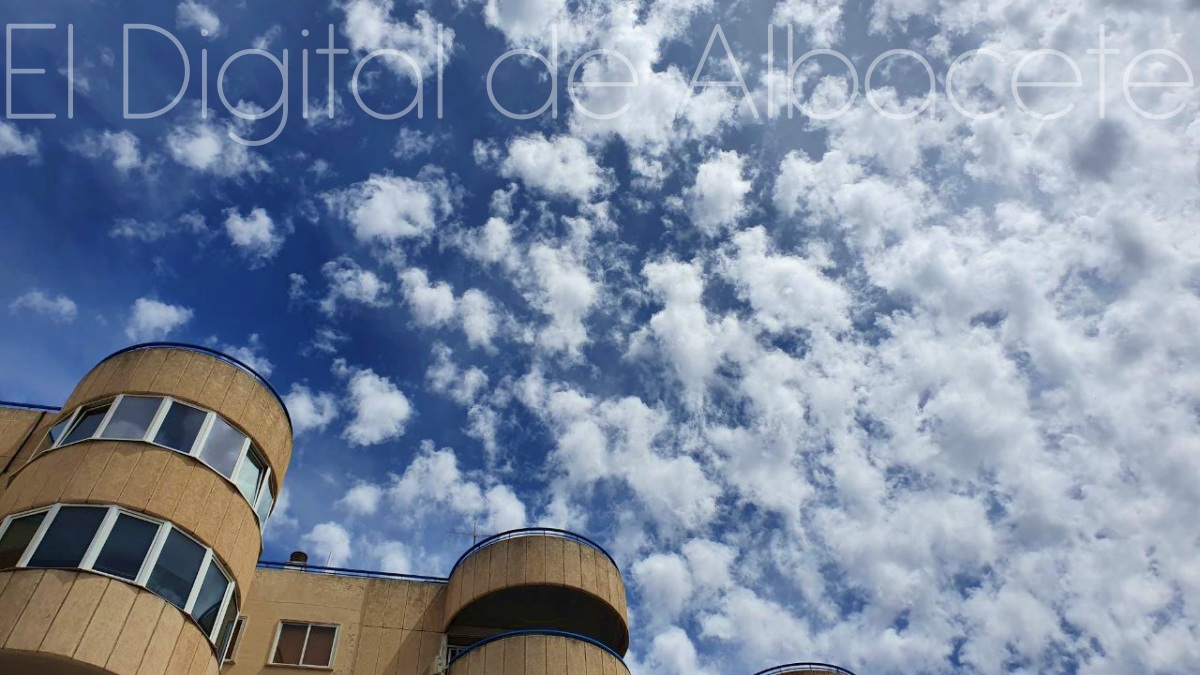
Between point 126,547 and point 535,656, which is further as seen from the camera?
point 535,656

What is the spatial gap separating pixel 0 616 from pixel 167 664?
282 cm

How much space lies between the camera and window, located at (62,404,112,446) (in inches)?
728

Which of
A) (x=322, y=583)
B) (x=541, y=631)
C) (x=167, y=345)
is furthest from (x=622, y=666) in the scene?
(x=167, y=345)

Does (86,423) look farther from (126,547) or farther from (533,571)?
(533,571)

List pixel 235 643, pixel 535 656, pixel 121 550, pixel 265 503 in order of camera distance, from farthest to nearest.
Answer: pixel 235 643 < pixel 265 503 < pixel 535 656 < pixel 121 550

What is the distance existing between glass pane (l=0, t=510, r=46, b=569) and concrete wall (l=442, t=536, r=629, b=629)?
1030 cm

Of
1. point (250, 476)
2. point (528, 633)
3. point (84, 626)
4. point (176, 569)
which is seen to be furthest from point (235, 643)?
point (528, 633)

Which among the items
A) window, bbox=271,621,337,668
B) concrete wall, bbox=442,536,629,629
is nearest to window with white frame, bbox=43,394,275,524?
window, bbox=271,621,337,668

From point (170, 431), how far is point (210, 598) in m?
3.81

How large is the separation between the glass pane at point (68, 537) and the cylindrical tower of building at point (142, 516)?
2 centimetres

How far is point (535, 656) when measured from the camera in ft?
65.5

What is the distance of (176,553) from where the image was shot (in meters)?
16.8

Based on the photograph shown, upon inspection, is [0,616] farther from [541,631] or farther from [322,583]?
[541,631]

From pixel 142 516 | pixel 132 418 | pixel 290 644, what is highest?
pixel 132 418
